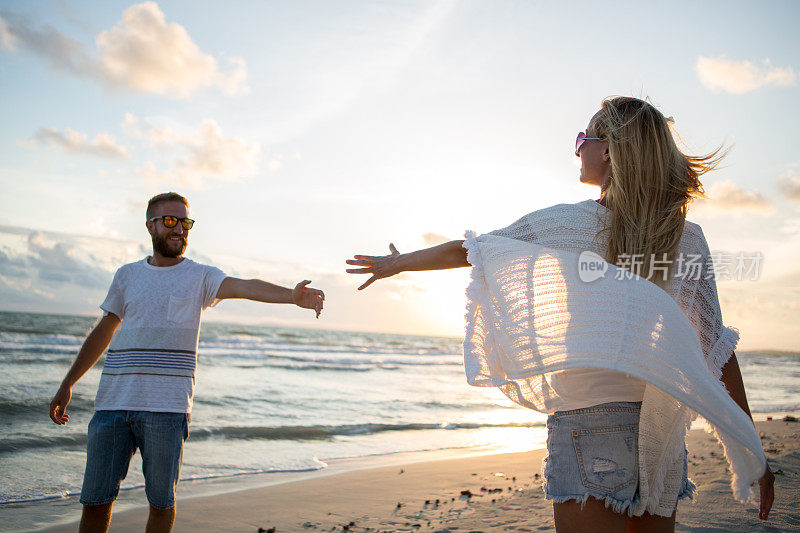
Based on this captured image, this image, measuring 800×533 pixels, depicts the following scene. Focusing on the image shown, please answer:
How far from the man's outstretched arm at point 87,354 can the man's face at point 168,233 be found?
55 centimetres

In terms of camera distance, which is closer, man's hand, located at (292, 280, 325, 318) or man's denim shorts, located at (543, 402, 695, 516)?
man's denim shorts, located at (543, 402, 695, 516)

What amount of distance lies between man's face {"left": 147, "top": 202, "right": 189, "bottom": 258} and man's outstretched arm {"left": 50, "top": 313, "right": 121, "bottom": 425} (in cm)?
55

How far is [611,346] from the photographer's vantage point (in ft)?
6.00

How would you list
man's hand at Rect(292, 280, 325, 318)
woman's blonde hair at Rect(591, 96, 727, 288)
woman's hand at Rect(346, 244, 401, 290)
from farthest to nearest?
man's hand at Rect(292, 280, 325, 318) → woman's hand at Rect(346, 244, 401, 290) → woman's blonde hair at Rect(591, 96, 727, 288)

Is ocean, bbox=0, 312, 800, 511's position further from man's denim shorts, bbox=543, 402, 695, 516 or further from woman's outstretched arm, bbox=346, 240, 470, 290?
man's denim shorts, bbox=543, 402, 695, 516

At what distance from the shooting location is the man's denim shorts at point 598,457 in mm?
1840

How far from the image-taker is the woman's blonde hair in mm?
1925

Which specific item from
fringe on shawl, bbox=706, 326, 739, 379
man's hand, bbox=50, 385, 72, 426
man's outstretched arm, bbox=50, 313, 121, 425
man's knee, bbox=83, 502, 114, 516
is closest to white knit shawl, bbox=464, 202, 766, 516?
fringe on shawl, bbox=706, 326, 739, 379

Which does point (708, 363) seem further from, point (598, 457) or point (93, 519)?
point (93, 519)

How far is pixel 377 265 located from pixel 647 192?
1084 millimetres

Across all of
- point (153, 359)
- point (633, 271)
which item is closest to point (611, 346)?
point (633, 271)

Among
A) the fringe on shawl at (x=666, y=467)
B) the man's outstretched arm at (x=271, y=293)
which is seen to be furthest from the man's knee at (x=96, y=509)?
the fringe on shawl at (x=666, y=467)

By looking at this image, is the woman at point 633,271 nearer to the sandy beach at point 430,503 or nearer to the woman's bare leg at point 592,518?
the woman's bare leg at point 592,518

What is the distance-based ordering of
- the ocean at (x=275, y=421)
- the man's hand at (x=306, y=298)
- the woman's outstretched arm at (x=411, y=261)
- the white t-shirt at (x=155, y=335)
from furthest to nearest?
the ocean at (x=275, y=421), the man's hand at (x=306, y=298), the white t-shirt at (x=155, y=335), the woman's outstretched arm at (x=411, y=261)
